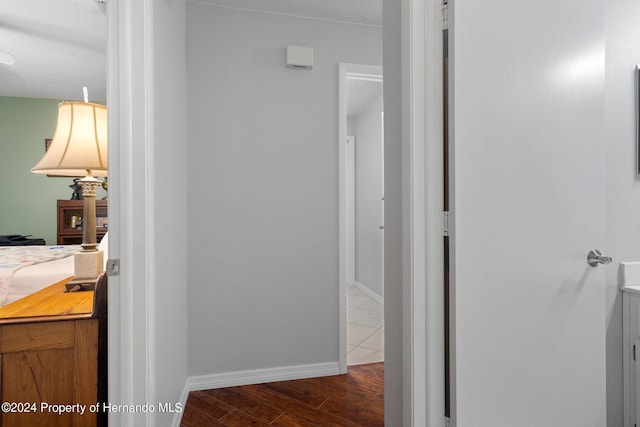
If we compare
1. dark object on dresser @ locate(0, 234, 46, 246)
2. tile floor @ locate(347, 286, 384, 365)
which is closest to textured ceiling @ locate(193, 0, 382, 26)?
tile floor @ locate(347, 286, 384, 365)

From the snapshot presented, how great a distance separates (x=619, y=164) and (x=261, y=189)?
77.4 inches

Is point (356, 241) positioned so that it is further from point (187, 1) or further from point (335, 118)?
point (187, 1)

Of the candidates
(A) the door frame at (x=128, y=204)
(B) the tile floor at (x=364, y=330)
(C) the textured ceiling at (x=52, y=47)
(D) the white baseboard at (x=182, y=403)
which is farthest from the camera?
(B) the tile floor at (x=364, y=330)

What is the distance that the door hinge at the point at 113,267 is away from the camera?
1185 mm

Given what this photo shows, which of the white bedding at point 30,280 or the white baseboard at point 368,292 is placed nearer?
the white bedding at point 30,280

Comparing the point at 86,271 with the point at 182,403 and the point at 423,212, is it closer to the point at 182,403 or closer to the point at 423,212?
the point at 182,403

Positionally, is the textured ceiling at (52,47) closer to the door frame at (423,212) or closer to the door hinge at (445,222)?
the door frame at (423,212)

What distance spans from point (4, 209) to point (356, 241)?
4920 mm

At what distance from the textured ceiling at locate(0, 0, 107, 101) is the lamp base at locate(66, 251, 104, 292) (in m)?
1.62

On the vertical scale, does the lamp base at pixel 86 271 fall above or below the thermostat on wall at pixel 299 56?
below

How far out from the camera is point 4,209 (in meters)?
4.46

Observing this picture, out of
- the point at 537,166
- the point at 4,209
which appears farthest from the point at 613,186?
the point at 4,209

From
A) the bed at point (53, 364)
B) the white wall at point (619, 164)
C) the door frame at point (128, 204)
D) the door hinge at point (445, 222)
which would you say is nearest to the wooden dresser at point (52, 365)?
the bed at point (53, 364)

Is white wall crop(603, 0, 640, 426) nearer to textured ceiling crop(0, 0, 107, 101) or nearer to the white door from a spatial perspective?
the white door
